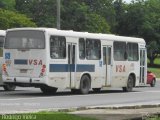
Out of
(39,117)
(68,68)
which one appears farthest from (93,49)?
(39,117)

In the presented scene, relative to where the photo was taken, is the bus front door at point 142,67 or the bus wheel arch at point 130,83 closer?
the bus wheel arch at point 130,83

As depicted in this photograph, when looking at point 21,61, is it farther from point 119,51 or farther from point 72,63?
point 119,51

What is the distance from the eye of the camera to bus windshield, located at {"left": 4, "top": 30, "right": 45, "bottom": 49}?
26.4 meters

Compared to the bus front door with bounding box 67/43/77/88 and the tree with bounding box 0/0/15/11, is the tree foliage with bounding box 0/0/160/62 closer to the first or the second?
the tree with bounding box 0/0/15/11

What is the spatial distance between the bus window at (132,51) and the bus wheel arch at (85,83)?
14.3 feet

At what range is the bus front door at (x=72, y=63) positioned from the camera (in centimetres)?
2762

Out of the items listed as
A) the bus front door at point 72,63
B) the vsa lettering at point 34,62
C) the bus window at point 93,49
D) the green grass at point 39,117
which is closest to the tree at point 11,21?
the bus window at point 93,49

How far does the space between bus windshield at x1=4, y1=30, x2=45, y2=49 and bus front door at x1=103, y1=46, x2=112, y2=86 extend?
16.6 feet

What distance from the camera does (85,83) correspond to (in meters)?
28.8

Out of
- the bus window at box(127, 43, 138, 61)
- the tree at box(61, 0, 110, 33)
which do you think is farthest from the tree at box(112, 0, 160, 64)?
the bus window at box(127, 43, 138, 61)

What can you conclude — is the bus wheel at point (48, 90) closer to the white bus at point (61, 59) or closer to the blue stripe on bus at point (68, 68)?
the white bus at point (61, 59)

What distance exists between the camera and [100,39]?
3016cm

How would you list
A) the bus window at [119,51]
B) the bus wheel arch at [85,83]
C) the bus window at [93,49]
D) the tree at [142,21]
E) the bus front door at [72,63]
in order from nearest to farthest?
the bus front door at [72,63] < the bus wheel arch at [85,83] < the bus window at [93,49] < the bus window at [119,51] < the tree at [142,21]

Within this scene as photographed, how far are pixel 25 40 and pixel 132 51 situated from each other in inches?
321
